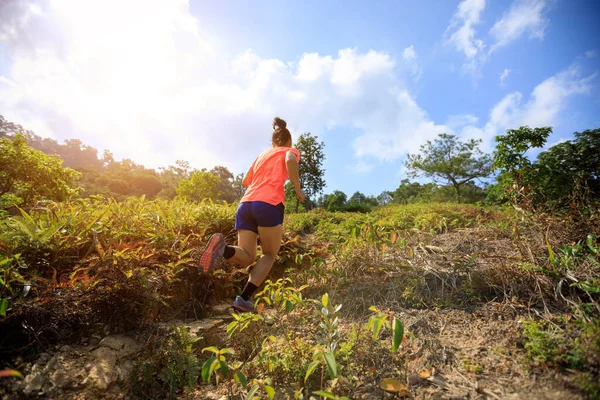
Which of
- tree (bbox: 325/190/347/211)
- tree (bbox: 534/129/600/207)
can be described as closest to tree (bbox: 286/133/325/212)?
tree (bbox: 325/190/347/211)

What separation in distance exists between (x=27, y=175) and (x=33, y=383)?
6.10 meters

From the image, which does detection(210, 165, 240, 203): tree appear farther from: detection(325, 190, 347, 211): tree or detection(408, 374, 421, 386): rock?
detection(408, 374, 421, 386): rock

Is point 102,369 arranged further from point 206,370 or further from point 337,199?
point 337,199

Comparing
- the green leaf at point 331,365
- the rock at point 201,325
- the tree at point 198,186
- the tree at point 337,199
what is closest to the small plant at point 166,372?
the rock at point 201,325

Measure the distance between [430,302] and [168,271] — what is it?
2.61 meters

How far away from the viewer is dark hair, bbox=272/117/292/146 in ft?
10.9

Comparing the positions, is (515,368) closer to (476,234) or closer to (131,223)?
(476,234)

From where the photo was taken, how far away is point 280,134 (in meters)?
3.34

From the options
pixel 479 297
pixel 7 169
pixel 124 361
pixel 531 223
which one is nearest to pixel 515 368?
pixel 479 297

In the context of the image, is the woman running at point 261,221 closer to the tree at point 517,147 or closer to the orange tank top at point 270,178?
the orange tank top at point 270,178

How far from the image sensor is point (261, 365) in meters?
2.09

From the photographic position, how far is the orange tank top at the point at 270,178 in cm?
283

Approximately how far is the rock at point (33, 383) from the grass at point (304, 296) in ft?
0.66

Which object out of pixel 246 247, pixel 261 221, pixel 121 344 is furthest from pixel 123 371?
pixel 261 221
